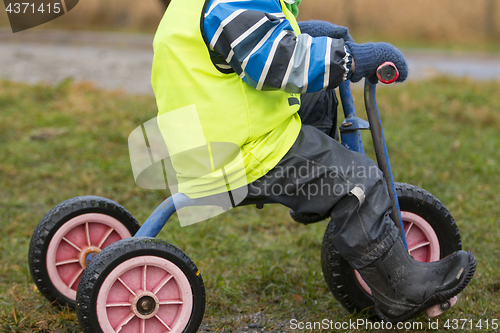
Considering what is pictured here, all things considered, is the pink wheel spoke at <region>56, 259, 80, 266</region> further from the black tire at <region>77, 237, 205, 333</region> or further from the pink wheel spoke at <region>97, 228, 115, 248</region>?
the black tire at <region>77, 237, 205, 333</region>

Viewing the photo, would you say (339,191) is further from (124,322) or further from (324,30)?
(124,322)

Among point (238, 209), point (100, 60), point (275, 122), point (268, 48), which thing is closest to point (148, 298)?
point (275, 122)

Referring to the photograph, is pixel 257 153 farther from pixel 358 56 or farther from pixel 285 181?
pixel 358 56

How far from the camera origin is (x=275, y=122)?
1581 millimetres

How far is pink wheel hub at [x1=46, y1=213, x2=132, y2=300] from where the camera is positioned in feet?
6.27

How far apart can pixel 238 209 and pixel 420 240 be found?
4.54 feet

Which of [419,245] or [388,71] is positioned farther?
[419,245]

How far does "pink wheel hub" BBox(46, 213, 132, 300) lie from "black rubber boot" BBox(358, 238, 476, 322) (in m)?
1.01

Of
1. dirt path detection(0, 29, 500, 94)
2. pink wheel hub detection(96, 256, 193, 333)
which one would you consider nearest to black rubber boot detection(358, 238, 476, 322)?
pink wheel hub detection(96, 256, 193, 333)

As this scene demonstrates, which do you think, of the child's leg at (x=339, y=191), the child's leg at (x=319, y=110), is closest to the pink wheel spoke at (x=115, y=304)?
the child's leg at (x=339, y=191)

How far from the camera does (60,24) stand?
10.2m

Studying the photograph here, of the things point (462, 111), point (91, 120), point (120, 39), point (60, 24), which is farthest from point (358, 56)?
point (60, 24)

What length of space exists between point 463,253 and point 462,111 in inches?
126

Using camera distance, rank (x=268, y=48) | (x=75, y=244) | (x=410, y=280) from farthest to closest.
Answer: (x=75, y=244), (x=410, y=280), (x=268, y=48)
